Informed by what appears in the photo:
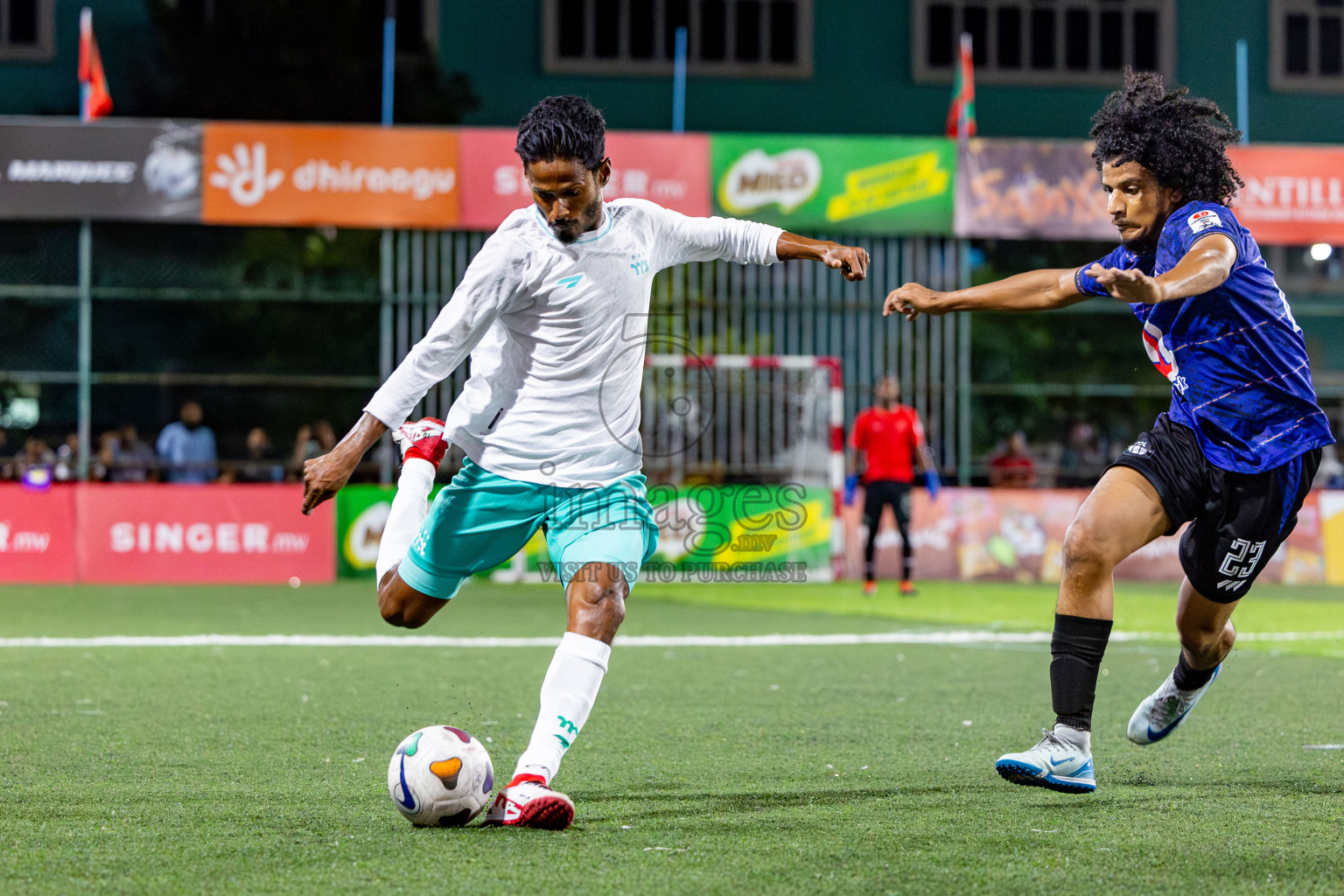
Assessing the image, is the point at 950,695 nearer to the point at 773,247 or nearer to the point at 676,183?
the point at 773,247

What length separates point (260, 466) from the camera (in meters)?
18.6

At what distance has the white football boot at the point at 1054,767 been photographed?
493 cm

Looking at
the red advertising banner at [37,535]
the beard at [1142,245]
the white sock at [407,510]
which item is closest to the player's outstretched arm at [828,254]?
the beard at [1142,245]

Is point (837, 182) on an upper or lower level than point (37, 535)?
upper

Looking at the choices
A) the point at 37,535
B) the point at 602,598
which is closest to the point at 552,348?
the point at 602,598

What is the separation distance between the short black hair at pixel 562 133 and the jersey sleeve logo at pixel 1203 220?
74.7 inches

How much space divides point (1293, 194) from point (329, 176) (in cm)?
1152

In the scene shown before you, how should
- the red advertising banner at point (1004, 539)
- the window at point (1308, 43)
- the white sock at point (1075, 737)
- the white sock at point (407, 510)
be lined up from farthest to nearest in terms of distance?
the window at point (1308, 43), the red advertising banner at point (1004, 539), the white sock at point (407, 510), the white sock at point (1075, 737)

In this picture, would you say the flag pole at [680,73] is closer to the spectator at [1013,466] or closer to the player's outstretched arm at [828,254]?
the spectator at [1013,466]

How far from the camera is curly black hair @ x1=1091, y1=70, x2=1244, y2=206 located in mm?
5168

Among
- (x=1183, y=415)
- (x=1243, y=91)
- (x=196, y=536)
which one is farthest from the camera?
(x=1243, y=91)

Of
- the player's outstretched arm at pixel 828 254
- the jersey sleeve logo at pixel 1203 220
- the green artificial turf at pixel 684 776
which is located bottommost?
the green artificial turf at pixel 684 776

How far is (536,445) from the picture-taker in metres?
4.98

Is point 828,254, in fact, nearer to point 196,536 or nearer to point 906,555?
point 906,555
